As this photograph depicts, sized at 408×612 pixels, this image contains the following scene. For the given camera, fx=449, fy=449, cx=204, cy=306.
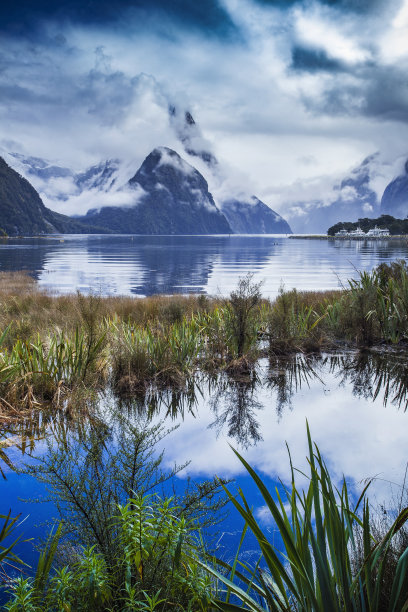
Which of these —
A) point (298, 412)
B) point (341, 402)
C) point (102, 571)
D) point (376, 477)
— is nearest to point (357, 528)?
point (376, 477)

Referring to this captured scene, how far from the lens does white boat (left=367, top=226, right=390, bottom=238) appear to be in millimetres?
143050

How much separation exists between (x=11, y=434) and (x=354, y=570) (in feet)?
13.6

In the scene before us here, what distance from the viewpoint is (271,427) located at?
570 cm

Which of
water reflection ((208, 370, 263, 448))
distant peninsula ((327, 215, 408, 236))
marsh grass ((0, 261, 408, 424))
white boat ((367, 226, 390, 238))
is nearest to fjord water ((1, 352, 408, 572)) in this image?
water reflection ((208, 370, 263, 448))

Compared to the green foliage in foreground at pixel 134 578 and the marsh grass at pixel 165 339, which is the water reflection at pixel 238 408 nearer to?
the marsh grass at pixel 165 339

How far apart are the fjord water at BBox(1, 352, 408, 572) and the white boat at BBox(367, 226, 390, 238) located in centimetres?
14472

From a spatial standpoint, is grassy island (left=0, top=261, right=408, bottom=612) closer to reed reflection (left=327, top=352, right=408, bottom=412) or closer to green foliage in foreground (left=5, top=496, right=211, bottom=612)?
green foliage in foreground (left=5, top=496, right=211, bottom=612)

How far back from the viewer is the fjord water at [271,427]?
4.20 metres

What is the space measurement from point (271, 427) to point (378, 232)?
15299 centimetres

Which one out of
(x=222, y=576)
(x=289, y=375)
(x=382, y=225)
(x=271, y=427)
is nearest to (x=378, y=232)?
(x=382, y=225)

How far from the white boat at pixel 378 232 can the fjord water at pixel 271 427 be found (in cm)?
14472

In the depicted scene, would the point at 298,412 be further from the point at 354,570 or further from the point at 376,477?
the point at 354,570

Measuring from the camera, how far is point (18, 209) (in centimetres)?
18575

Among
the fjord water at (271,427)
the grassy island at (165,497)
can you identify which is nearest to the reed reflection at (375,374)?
the fjord water at (271,427)
